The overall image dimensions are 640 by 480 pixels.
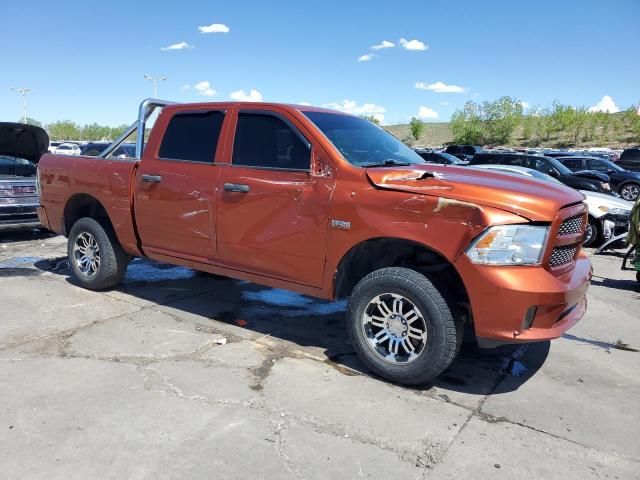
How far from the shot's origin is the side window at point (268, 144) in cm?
429

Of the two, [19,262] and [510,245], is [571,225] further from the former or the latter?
[19,262]

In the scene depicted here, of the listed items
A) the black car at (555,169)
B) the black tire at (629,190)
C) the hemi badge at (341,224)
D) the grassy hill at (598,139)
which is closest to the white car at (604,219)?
the black car at (555,169)

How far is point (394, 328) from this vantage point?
12.6 ft

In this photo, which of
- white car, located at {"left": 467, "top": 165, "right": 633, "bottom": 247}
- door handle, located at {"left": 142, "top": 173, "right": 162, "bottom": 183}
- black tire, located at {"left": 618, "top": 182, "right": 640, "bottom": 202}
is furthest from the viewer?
black tire, located at {"left": 618, "top": 182, "right": 640, "bottom": 202}

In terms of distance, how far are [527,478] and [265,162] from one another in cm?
298

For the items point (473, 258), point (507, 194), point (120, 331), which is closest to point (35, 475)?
point (120, 331)

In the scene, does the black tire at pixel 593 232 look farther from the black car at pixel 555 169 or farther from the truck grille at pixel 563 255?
the truck grille at pixel 563 255

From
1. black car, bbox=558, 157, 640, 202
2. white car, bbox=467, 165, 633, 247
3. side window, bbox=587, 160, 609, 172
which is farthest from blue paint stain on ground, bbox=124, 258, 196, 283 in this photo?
side window, bbox=587, 160, 609, 172

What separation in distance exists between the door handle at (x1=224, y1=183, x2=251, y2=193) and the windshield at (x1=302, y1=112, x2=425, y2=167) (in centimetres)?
78

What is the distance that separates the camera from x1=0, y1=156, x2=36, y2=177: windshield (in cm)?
970

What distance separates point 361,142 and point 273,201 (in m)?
0.94

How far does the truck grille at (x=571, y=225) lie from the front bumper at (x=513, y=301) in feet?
1.11

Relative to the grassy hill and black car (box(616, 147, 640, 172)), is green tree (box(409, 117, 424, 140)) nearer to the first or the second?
the grassy hill

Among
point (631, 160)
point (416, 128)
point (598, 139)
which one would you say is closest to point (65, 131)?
point (416, 128)
